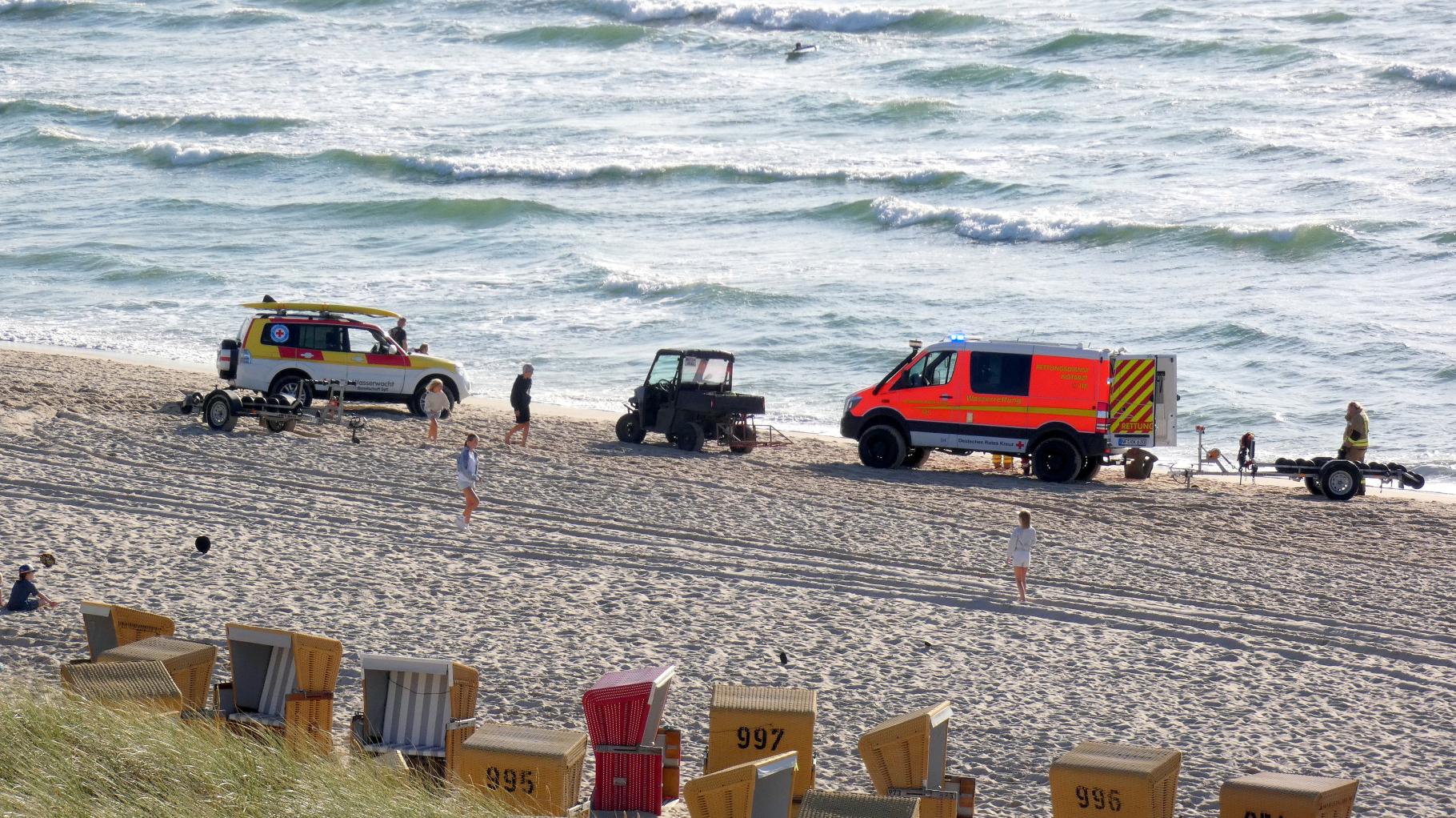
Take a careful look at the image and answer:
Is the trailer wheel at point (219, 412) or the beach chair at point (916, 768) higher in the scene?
the trailer wheel at point (219, 412)

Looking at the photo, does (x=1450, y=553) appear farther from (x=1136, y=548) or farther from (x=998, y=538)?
(x=998, y=538)

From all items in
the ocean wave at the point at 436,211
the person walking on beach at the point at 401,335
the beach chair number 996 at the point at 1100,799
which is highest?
the ocean wave at the point at 436,211

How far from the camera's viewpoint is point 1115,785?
7223mm

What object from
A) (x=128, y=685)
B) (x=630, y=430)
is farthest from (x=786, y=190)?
(x=128, y=685)

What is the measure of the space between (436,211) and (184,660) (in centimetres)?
3615

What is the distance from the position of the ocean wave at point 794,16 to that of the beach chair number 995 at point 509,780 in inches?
1946

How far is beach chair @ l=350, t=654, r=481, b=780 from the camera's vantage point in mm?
7945

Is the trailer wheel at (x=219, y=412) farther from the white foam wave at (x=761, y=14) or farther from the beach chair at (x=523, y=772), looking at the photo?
the white foam wave at (x=761, y=14)

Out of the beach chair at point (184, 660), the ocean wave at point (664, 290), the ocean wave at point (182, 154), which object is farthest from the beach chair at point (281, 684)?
the ocean wave at point (182, 154)

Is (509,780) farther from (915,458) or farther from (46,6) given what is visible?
(46,6)

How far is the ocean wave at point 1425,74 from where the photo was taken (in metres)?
41.9

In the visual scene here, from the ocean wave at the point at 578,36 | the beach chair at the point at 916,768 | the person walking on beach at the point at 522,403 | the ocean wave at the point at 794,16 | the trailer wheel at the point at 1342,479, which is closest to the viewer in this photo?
the beach chair at the point at 916,768

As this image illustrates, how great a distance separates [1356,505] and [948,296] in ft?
51.4

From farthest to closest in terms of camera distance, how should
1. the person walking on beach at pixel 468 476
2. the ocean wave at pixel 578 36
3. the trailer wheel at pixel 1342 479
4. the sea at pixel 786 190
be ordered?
1. the ocean wave at pixel 578 36
2. the sea at pixel 786 190
3. the trailer wheel at pixel 1342 479
4. the person walking on beach at pixel 468 476
